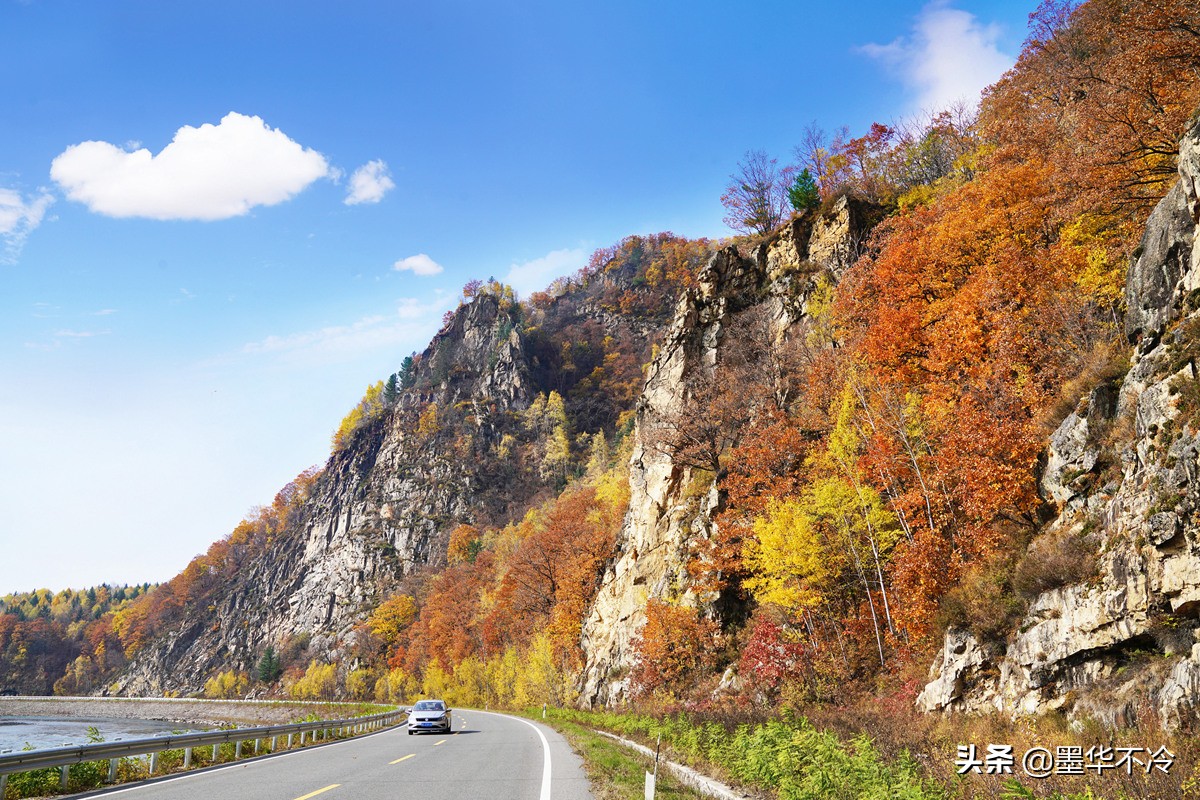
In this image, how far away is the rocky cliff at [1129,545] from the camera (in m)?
10.7

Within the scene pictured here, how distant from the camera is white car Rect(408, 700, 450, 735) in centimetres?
2412

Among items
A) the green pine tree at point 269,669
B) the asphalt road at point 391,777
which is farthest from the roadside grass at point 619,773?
the green pine tree at point 269,669

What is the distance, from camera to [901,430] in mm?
21672

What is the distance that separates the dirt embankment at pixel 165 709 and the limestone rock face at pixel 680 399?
30.7 meters

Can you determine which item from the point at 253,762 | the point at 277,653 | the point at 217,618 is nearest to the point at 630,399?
the point at 277,653

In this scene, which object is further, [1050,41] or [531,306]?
[531,306]

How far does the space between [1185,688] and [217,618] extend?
15935 centimetres

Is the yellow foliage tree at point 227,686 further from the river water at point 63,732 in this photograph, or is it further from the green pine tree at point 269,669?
the river water at point 63,732

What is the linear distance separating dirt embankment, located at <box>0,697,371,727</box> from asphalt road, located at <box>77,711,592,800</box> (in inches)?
1830

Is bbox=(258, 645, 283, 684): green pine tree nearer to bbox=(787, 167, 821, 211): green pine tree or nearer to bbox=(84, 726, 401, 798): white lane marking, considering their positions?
bbox=(84, 726, 401, 798): white lane marking

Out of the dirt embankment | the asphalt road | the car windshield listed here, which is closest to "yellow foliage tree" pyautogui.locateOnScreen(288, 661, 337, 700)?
the dirt embankment

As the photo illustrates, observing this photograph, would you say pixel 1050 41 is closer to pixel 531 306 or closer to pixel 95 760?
pixel 95 760

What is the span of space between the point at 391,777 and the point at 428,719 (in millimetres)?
14176

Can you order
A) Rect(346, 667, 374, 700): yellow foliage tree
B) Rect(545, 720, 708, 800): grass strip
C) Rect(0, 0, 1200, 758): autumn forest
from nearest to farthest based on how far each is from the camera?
1. Rect(545, 720, 708, 800): grass strip
2. Rect(0, 0, 1200, 758): autumn forest
3. Rect(346, 667, 374, 700): yellow foliage tree
